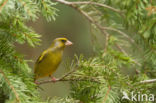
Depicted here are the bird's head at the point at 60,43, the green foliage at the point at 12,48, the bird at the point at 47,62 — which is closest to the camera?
the green foliage at the point at 12,48

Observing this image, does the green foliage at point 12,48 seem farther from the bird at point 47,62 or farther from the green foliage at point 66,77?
the bird at point 47,62

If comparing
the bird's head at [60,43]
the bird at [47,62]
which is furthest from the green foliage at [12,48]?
the bird's head at [60,43]

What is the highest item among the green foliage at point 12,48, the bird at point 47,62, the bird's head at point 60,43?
the green foliage at point 12,48

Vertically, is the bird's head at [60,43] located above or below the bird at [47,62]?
above

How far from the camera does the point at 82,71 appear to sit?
6.85ft

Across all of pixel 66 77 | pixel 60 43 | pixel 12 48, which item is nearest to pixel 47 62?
pixel 60 43

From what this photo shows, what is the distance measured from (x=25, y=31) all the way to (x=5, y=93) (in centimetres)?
46

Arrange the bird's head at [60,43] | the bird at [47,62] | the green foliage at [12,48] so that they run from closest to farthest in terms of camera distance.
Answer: the green foliage at [12,48] < the bird at [47,62] < the bird's head at [60,43]

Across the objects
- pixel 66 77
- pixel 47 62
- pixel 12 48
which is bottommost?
pixel 47 62

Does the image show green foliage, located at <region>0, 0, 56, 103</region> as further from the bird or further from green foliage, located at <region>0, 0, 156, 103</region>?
the bird

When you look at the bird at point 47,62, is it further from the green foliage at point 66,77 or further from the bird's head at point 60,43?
the green foliage at point 66,77

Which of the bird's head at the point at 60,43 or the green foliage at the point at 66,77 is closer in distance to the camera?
the green foliage at the point at 66,77

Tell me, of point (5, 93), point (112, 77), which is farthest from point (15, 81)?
point (112, 77)

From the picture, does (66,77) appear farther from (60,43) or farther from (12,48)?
(60,43)
